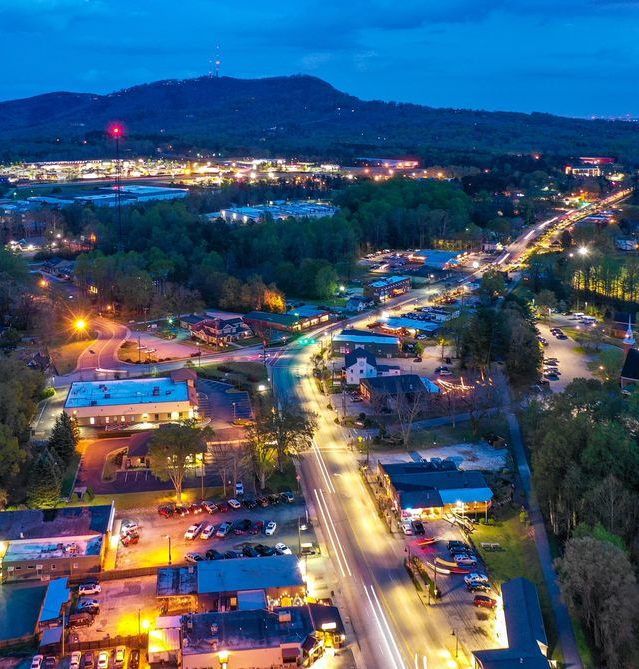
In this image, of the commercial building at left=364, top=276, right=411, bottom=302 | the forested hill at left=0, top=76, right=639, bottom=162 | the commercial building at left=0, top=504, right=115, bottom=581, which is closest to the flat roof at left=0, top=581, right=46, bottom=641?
the commercial building at left=0, top=504, right=115, bottom=581

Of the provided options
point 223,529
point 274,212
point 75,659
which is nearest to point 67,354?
point 223,529

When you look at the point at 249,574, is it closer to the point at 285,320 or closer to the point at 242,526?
the point at 242,526

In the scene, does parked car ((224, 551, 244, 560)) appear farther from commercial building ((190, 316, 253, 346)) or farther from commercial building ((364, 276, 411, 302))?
commercial building ((364, 276, 411, 302))

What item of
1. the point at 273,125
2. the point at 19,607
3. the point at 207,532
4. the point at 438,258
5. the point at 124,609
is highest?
the point at 273,125

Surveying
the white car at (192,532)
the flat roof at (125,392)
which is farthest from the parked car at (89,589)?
the flat roof at (125,392)

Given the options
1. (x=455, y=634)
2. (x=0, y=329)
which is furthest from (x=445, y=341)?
(x=0, y=329)
